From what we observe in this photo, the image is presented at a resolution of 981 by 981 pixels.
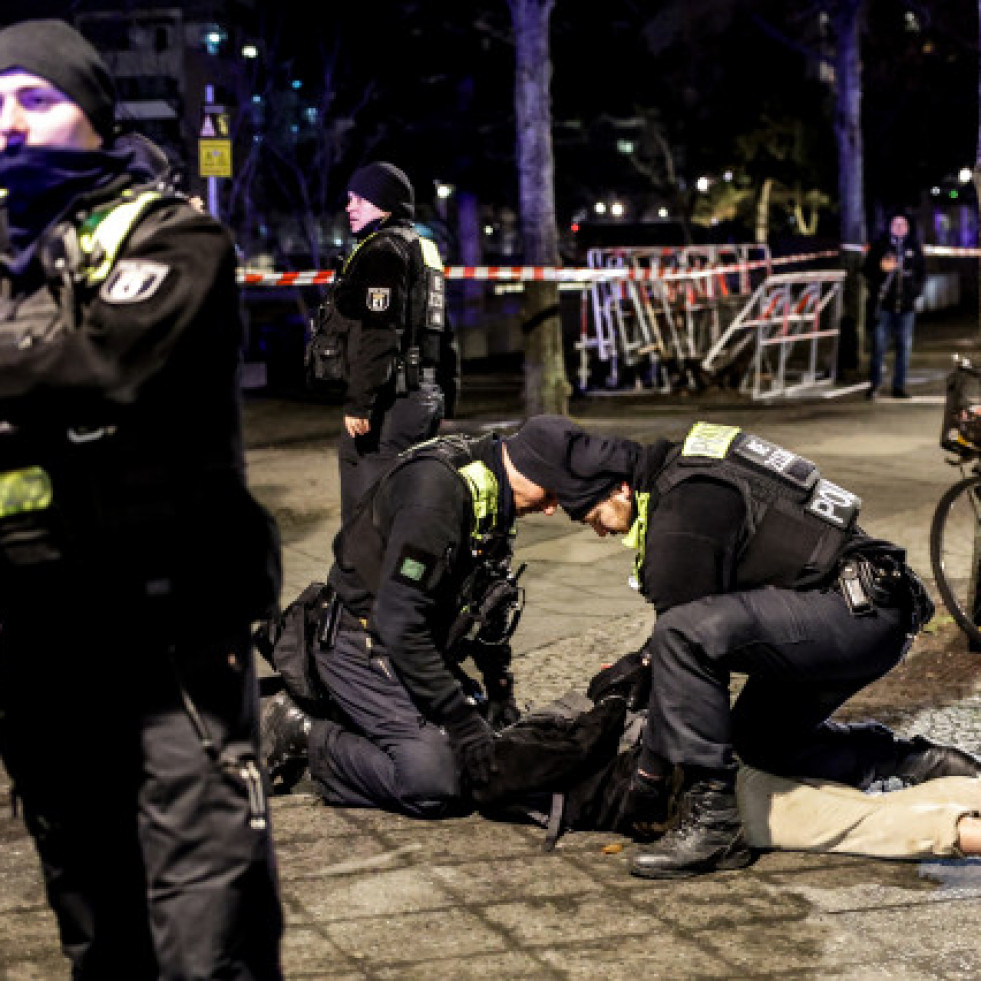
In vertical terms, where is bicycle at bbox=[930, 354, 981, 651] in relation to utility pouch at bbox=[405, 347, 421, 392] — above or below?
below

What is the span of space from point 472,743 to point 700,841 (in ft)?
2.15

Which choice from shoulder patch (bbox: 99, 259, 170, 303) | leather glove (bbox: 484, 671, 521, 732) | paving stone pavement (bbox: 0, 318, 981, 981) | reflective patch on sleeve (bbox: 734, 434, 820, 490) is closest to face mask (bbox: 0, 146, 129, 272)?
shoulder patch (bbox: 99, 259, 170, 303)

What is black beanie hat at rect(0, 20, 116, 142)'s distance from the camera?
2.54 meters

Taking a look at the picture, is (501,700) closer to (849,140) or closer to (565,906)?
(565,906)

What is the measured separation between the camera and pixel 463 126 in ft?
107

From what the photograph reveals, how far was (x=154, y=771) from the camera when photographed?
100 inches

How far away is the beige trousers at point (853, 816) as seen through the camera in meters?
4.35

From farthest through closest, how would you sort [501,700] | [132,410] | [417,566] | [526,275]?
1. [526,275]
2. [501,700]
3. [417,566]
4. [132,410]

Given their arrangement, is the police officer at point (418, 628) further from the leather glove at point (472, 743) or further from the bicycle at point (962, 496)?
the bicycle at point (962, 496)

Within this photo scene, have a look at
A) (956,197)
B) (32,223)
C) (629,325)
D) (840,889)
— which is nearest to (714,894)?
(840,889)

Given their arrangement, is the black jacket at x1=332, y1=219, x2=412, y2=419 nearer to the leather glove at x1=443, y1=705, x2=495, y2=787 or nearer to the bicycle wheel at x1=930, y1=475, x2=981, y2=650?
the bicycle wheel at x1=930, y1=475, x2=981, y2=650

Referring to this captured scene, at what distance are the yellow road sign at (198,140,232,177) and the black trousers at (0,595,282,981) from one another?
38.4 ft

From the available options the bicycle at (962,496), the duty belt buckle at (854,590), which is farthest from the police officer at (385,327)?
the duty belt buckle at (854,590)

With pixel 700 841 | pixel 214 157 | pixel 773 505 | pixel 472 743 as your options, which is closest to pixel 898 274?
pixel 214 157
